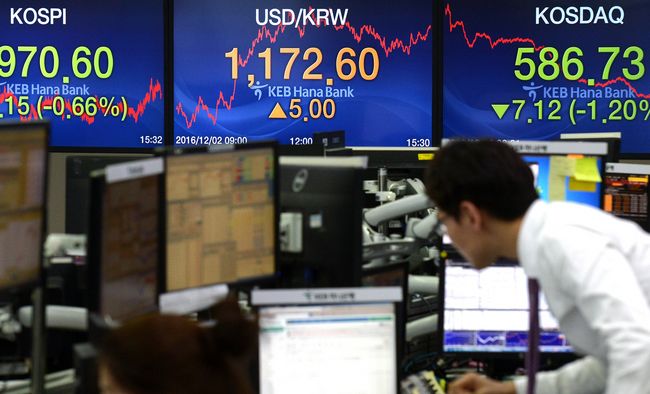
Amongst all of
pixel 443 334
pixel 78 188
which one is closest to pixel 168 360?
pixel 443 334

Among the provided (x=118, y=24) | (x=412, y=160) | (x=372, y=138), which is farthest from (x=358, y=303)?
(x=118, y=24)

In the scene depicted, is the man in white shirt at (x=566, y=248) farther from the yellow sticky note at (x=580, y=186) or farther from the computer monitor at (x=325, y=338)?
the yellow sticky note at (x=580, y=186)

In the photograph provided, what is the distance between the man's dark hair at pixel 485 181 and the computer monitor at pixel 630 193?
1488mm

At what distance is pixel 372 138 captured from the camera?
5.61 meters

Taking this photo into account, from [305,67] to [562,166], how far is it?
133 inches

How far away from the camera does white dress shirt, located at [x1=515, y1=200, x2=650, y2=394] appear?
1.49 m

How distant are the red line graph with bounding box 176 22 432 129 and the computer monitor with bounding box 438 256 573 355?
129 inches

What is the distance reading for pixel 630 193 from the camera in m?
3.14

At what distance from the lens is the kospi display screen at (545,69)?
18.1 ft

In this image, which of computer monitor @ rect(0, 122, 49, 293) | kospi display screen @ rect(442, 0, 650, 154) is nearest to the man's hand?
computer monitor @ rect(0, 122, 49, 293)

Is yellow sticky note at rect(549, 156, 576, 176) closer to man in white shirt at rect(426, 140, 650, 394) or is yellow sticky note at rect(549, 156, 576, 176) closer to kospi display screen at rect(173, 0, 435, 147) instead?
man in white shirt at rect(426, 140, 650, 394)

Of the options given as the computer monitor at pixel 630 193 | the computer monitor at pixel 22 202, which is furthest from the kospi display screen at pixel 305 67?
the computer monitor at pixel 22 202

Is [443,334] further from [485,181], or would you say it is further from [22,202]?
[22,202]

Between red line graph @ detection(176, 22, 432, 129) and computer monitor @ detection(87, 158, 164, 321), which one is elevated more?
red line graph @ detection(176, 22, 432, 129)
